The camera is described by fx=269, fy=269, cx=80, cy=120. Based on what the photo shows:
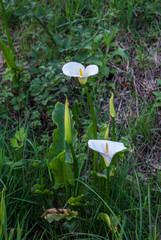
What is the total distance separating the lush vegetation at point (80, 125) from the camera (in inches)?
59.0

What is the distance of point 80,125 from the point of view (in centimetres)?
222

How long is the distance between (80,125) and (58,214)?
893 mm

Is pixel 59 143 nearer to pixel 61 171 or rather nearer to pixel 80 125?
pixel 61 171

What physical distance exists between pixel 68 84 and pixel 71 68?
107 cm

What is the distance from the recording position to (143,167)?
1.99m

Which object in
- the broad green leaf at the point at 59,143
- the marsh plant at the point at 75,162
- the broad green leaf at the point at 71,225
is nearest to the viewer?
the marsh plant at the point at 75,162

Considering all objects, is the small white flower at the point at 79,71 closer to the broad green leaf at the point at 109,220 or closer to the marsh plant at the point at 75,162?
the marsh plant at the point at 75,162

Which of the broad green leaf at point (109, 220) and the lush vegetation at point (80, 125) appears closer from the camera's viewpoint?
the broad green leaf at point (109, 220)

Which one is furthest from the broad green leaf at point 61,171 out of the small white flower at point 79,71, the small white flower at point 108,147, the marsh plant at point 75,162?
the small white flower at point 79,71

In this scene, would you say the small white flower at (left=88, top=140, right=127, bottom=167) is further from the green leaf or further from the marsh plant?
the green leaf

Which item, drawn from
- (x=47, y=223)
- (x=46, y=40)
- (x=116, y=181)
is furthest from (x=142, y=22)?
(x=47, y=223)

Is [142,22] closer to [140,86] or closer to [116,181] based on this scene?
[140,86]

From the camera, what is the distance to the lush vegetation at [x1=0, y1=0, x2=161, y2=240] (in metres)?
1.50

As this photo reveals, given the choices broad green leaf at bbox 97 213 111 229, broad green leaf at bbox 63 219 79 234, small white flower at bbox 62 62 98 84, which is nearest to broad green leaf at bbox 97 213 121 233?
broad green leaf at bbox 97 213 111 229
